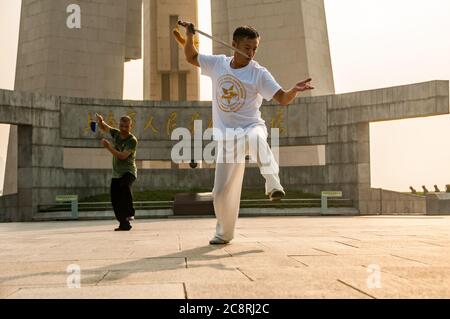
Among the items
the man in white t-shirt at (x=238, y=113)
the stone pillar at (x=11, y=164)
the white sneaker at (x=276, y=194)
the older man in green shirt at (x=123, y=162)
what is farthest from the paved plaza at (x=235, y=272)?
the stone pillar at (x=11, y=164)

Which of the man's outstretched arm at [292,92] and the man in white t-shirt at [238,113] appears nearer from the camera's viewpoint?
the man's outstretched arm at [292,92]

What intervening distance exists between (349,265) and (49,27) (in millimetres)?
29597

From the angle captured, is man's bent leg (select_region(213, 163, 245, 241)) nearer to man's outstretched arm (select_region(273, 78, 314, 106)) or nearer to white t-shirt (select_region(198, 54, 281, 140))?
white t-shirt (select_region(198, 54, 281, 140))

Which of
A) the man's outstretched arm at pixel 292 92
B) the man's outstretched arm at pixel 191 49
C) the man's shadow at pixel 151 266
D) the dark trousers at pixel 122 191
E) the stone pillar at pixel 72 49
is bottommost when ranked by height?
the man's shadow at pixel 151 266

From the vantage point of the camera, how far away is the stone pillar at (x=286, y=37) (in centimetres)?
3064

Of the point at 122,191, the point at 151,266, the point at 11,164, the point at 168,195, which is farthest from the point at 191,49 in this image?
the point at 11,164

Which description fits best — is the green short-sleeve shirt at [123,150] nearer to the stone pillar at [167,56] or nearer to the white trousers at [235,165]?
the white trousers at [235,165]

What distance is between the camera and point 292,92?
573 cm

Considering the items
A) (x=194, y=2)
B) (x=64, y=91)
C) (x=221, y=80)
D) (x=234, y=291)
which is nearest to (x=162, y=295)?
(x=234, y=291)

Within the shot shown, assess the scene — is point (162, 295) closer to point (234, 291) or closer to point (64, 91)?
point (234, 291)

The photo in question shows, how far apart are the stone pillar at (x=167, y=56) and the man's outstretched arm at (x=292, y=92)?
110 feet

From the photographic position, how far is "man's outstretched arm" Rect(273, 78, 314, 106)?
18.4ft

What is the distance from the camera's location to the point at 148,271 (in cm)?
406

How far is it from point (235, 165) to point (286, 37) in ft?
85.0
